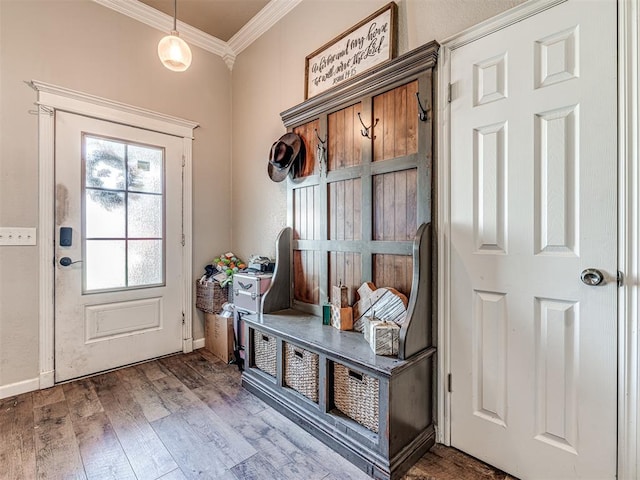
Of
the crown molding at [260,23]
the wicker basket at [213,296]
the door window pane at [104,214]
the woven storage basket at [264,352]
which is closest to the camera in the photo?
the woven storage basket at [264,352]

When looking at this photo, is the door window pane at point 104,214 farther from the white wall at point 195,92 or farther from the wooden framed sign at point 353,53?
the wooden framed sign at point 353,53

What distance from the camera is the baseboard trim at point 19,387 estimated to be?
84.2 inches

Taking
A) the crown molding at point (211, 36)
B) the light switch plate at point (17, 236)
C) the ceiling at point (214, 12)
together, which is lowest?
the light switch plate at point (17, 236)

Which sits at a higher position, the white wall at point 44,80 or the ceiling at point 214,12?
the ceiling at point 214,12

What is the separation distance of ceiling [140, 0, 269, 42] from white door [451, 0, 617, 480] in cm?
204

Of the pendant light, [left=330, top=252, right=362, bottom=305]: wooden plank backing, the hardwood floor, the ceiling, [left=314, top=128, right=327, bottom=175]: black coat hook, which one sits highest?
the ceiling

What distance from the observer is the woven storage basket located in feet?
6.79

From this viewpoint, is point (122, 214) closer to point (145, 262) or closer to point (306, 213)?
point (145, 262)

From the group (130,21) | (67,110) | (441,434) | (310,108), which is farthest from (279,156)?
(441,434)

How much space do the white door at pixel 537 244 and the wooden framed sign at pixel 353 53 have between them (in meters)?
0.49

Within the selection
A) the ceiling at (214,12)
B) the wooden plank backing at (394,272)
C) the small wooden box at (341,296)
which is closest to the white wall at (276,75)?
the ceiling at (214,12)

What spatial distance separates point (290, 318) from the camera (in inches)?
84.0

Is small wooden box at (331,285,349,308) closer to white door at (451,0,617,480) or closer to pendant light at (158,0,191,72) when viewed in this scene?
white door at (451,0,617,480)

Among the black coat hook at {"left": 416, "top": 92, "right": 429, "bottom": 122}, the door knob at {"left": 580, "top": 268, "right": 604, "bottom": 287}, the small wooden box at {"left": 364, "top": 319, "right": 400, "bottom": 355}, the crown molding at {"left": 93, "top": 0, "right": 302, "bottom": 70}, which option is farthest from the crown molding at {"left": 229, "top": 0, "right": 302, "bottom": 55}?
the door knob at {"left": 580, "top": 268, "right": 604, "bottom": 287}
